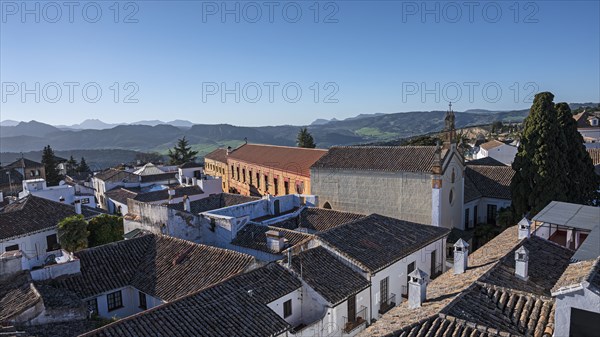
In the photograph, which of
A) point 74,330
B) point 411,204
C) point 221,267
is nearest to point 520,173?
point 411,204

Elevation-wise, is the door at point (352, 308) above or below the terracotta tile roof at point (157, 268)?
below

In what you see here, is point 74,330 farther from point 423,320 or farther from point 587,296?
point 587,296

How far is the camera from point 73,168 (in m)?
73.3

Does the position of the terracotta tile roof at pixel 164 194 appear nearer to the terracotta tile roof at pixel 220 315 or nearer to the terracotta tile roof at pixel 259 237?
the terracotta tile roof at pixel 259 237

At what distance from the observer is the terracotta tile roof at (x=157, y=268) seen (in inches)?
569

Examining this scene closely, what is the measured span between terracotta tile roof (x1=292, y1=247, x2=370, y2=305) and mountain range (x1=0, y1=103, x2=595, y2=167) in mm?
86847

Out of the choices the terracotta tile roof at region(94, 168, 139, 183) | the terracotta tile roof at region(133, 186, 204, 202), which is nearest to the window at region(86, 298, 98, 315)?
the terracotta tile roof at region(133, 186, 204, 202)

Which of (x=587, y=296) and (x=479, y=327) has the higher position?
(x=587, y=296)

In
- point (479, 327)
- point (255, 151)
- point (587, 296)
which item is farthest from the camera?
point (255, 151)

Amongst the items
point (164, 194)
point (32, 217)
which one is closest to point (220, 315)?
point (32, 217)

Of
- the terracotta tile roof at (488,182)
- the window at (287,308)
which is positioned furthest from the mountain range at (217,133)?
the window at (287,308)

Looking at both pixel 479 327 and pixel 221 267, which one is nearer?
pixel 479 327

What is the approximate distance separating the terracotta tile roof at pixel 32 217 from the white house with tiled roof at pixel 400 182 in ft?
53.3

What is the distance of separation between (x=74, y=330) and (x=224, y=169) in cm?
4320
